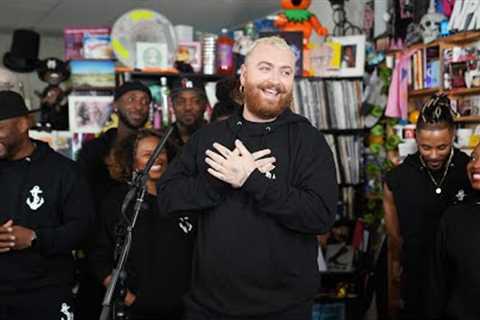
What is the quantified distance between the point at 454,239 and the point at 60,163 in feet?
5.12

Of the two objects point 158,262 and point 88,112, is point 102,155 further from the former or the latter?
point 88,112

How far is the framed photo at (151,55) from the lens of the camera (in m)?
4.06

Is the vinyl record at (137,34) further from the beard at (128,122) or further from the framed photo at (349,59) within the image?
the framed photo at (349,59)

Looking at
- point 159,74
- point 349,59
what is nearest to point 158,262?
point 159,74

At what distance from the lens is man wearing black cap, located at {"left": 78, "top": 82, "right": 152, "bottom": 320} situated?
2896mm

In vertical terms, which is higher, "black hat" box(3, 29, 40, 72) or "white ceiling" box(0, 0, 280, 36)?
"white ceiling" box(0, 0, 280, 36)

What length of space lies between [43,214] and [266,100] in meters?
1.05

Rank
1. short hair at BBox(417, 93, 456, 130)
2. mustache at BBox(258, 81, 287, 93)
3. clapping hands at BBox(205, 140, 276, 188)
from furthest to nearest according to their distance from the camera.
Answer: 1. short hair at BBox(417, 93, 456, 130)
2. mustache at BBox(258, 81, 287, 93)
3. clapping hands at BBox(205, 140, 276, 188)

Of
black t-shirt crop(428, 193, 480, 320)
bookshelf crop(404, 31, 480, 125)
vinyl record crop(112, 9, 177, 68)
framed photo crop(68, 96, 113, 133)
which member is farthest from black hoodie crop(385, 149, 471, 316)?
framed photo crop(68, 96, 113, 133)

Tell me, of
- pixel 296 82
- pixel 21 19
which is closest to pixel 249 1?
pixel 296 82

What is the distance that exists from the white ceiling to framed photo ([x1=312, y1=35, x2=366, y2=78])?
1904 millimetres

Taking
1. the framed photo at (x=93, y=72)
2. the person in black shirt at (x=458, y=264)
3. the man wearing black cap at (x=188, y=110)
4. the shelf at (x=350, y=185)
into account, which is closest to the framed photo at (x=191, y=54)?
the framed photo at (x=93, y=72)

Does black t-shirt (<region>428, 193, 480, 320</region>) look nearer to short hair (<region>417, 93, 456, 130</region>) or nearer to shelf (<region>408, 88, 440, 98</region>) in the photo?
short hair (<region>417, 93, 456, 130</region>)

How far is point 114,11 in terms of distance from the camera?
21.4 feet
